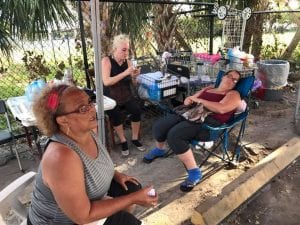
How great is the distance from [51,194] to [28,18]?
3.09 meters

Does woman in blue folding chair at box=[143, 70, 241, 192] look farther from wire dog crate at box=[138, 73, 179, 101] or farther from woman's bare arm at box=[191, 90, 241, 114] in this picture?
wire dog crate at box=[138, 73, 179, 101]

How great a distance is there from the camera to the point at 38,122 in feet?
5.41

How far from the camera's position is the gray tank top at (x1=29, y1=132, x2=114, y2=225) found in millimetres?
1565

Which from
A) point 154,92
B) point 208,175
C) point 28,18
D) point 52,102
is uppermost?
point 28,18

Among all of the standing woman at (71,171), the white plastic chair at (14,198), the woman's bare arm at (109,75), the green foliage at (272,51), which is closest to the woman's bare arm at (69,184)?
the standing woman at (71,171)

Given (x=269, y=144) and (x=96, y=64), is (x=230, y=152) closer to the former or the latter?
(x=269, y=144)

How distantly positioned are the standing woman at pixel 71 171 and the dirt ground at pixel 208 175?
1089mm

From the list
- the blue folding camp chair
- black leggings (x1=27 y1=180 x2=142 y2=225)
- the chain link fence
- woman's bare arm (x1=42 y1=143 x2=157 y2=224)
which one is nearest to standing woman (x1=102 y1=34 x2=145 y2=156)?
the blue folding camp chair

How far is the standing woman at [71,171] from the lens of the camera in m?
1.45

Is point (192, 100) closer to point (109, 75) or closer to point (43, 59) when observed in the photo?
point (109, 75)

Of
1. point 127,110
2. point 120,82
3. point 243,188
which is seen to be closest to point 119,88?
point 120,82

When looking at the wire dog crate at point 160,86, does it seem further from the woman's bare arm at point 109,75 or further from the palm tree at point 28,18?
the palm tree at point 28,18

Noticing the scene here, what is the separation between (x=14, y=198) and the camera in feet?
5.91

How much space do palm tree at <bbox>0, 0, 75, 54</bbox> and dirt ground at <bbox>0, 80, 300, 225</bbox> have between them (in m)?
1.44
